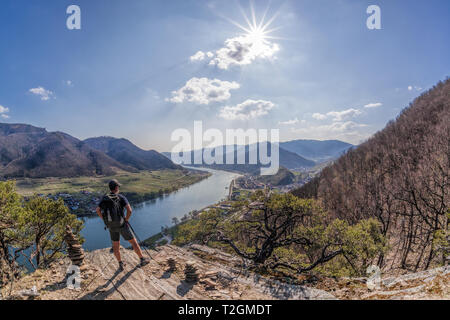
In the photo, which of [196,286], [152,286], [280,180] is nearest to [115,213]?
[152,286]

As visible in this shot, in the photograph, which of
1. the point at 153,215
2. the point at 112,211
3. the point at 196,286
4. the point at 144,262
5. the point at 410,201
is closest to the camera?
the point at 196,286

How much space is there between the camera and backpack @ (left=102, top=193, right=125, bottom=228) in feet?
17.7

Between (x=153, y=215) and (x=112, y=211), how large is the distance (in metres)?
104

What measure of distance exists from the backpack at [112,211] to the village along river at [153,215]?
75.7 metres

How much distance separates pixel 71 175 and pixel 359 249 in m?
229

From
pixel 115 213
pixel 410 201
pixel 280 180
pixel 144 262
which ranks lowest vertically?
pixel 280 180

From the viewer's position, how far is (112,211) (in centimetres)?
541

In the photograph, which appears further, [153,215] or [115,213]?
[153,215]

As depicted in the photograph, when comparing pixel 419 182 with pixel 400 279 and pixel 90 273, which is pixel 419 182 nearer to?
pixel 400 279

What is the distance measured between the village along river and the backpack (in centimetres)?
7566

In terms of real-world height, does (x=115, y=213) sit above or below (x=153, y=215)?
above

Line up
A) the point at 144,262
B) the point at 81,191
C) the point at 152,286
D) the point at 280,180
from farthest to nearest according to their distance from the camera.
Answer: the point at 280,180, the point at 81,191, the point at 144,262, the point at 152,286

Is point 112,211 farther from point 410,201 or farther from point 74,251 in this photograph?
point 410,201
